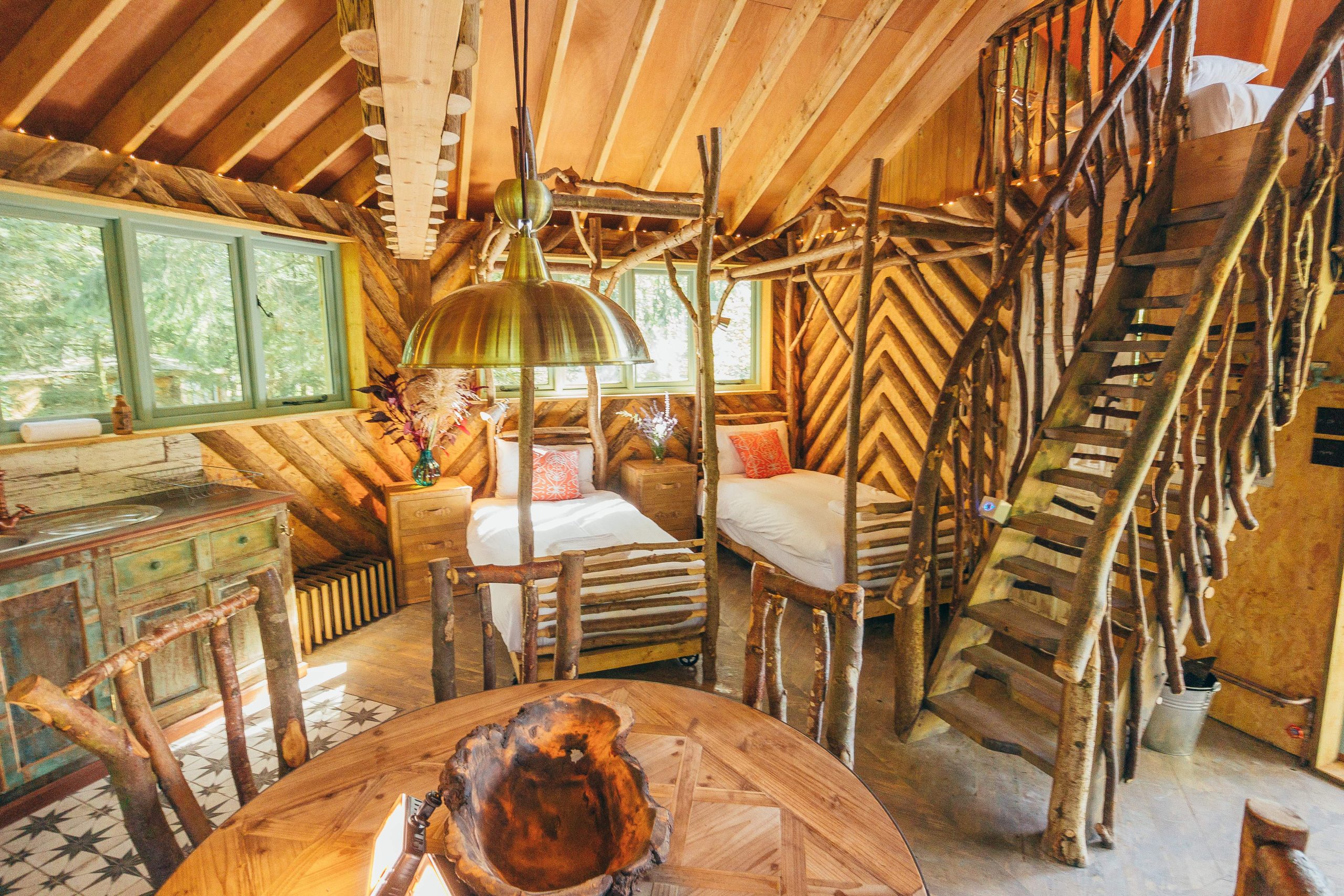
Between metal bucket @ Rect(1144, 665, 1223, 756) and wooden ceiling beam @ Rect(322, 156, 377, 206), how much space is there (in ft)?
15.6

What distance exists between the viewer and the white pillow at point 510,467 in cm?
451

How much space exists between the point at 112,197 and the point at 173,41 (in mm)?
784

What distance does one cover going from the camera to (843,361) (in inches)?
201

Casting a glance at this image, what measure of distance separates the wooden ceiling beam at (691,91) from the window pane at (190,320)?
2615mm

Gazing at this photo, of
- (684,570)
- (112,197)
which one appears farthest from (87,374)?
(684,570)

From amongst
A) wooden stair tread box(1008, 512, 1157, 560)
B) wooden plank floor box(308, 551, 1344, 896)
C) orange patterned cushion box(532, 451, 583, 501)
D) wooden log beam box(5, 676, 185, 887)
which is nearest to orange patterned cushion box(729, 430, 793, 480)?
orange patterned cushion box(532, 451, 583, 501)

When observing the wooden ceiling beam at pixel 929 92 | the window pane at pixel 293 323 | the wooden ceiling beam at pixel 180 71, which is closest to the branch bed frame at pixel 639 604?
the wooden ceiling beam at pixel 180 71

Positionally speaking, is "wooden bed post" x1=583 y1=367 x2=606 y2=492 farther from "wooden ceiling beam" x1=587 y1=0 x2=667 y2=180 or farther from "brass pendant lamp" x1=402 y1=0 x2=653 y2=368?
"brass pendant lamp" x1=402 y1=0 x2=653 y2=368

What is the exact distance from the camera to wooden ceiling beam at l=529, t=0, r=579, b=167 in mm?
3066

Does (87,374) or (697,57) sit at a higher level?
(697,57)

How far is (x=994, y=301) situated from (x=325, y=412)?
12.2 feet

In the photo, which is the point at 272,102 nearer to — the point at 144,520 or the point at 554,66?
the point at 554,66

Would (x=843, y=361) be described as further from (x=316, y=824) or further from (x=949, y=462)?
(x=316, y=824)

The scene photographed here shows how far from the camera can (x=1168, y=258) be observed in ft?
7.43
